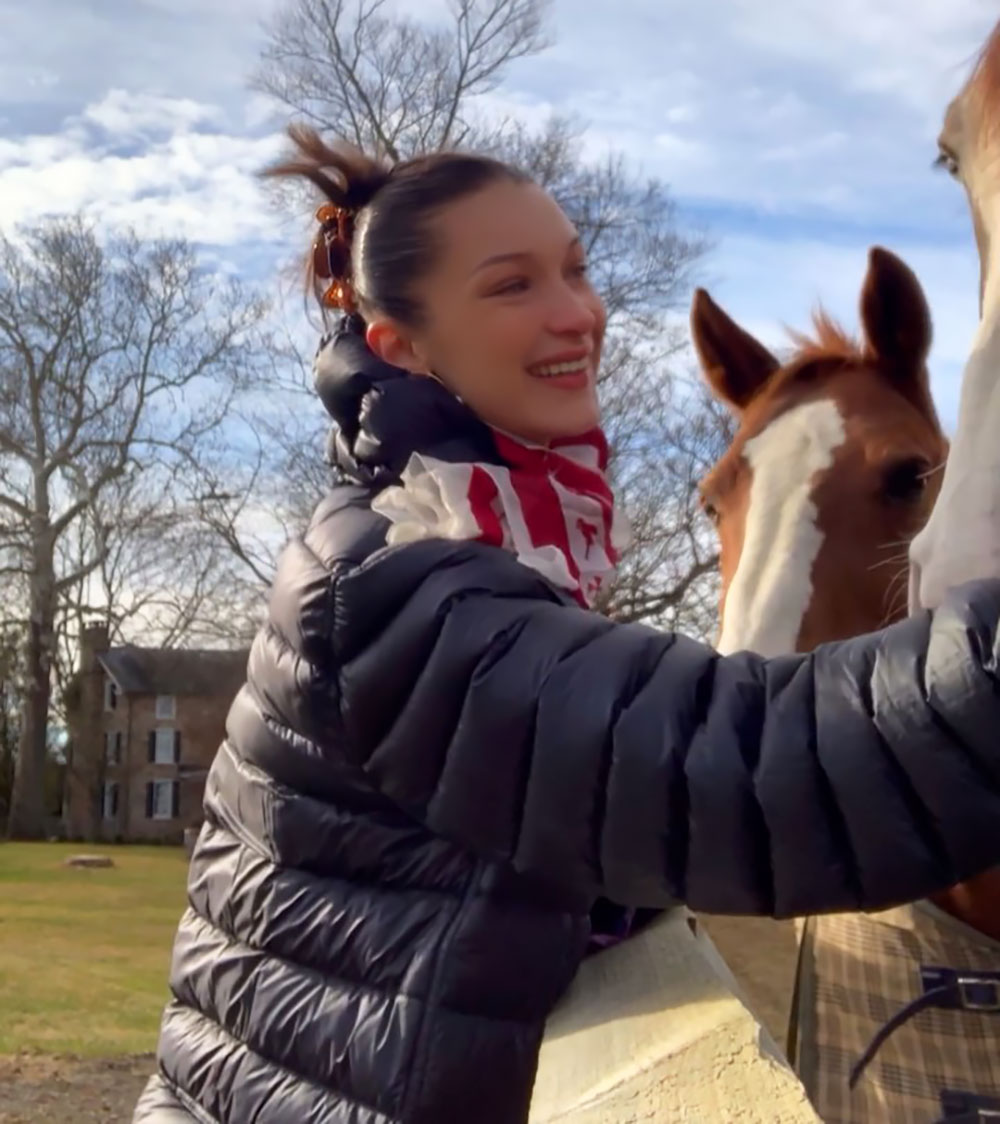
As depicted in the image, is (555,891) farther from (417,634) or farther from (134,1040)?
(134,1040)

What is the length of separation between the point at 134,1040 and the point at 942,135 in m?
7.68

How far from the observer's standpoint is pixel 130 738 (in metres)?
45.9

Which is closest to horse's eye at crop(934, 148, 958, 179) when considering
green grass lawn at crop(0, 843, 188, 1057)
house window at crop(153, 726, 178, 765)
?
green grass lawn at crop(0, 843, 188, 1057)

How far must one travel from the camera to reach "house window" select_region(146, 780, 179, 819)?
44.2 metres

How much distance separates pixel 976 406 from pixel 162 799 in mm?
45335

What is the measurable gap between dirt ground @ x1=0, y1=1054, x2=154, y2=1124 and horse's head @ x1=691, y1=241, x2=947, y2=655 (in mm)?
4819

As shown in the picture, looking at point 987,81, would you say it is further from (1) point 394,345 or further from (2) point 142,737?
(2) point 142,737

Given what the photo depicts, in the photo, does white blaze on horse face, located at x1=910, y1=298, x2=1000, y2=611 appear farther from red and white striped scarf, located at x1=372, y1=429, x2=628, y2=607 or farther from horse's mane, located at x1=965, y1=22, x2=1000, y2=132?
horse's mane, located at x1=965, y1=22, x2=1000, y2=132

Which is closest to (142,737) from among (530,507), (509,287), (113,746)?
(113,746)

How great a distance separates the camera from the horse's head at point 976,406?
128 cm

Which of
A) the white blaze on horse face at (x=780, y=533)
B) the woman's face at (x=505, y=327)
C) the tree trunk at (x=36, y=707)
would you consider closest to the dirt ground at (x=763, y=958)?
the white blaze on horse face at (x=780, y=533)

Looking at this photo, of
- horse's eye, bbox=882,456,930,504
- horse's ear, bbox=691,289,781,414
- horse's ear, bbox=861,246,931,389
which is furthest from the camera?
horse's ear, bbox=691,289,781,414

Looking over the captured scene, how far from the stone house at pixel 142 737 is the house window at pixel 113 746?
34 millimetres

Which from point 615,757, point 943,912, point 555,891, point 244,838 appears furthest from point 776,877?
point 943,912
